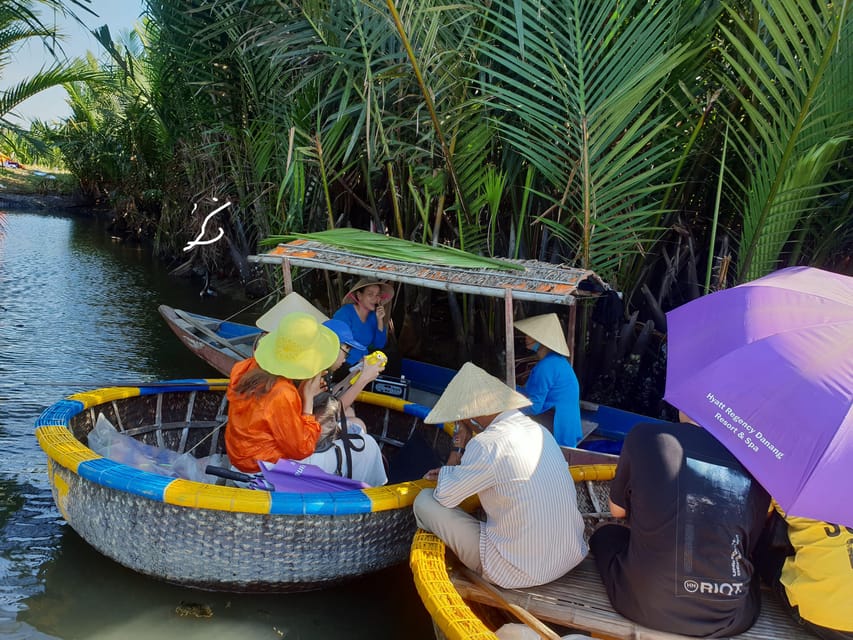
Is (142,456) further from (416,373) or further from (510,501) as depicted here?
(416,373)

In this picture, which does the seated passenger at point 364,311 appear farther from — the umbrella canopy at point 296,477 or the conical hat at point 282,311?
the umbrella canopy at point 296,477

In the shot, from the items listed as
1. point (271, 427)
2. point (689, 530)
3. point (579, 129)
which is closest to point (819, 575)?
point (689, 530)

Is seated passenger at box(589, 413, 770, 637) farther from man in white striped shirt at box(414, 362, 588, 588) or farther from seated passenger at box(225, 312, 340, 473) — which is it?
seated passenger at box(225, 312, 340, 473)

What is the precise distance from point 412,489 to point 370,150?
10.1ft

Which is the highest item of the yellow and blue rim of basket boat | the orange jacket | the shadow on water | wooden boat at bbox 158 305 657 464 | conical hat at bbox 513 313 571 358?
conical hat at bbox 513 313 571 358

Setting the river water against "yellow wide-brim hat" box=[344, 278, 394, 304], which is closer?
the river water

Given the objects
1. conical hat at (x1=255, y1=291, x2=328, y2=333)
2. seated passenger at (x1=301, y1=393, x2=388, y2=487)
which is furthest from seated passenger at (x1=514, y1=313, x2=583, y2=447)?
conical hat at (x1=255, y1=291, x2=328, y2=333)

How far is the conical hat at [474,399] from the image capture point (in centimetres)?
309

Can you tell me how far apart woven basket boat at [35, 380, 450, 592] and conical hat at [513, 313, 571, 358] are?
135 cm

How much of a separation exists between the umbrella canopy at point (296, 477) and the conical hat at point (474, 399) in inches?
32.2

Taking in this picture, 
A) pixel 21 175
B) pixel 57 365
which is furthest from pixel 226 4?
pixel 21 175

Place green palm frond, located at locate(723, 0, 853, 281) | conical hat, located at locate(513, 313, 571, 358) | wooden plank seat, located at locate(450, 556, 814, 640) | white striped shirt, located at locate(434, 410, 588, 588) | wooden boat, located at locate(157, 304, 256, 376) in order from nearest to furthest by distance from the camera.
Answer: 1. wooden plank seat, located at locate(450, 556, 814, 640)
2. white striped shirt, located at locate(434, 410, 588, 588)
3. green palm frond, located at locate(723, 0, 853, 281)
4. conical hat, located at locate(513, 313, 571, 358)
5. wooden boat, located at locate(157, 304, 256, 376)

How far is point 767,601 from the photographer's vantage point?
2930 mm

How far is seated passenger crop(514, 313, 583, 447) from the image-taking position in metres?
4.58
